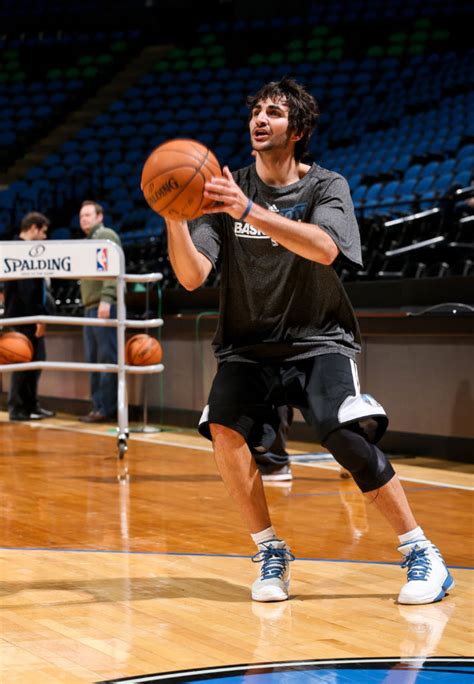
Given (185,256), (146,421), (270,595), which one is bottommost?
(146,421)

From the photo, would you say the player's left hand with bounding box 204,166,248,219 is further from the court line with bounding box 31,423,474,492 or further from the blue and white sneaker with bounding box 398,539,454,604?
the court line with bounding box 31,423,474,492

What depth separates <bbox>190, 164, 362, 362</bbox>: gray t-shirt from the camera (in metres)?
3.50

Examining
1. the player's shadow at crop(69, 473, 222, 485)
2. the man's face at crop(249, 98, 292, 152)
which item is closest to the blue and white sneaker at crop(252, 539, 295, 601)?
the man's face at crop(249, 98, 292, 152)

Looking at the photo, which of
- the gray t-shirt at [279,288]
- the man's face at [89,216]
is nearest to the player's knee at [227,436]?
the gray t-shirt at [279,288]

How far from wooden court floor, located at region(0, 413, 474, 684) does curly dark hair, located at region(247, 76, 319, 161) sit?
57.0 inches

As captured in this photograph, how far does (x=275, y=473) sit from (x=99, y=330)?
10.8 ft

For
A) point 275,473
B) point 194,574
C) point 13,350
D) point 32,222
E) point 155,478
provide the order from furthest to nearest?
point 32,222 < point 13,350 < point 155,478 < point 275,473 < point 194,574

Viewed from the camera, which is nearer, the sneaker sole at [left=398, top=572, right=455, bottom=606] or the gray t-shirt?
the sneaker sole at [left=398, top=572, right=455, bottom=606]

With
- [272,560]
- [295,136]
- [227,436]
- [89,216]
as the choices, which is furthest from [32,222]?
[272,560]

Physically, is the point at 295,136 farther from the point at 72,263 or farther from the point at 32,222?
the point at 32,222

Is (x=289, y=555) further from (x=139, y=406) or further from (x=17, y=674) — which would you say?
(x=139, y=406)

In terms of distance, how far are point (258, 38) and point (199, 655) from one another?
1998cm

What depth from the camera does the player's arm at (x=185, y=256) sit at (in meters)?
3.24

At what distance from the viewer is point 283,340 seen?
3.50 metres
